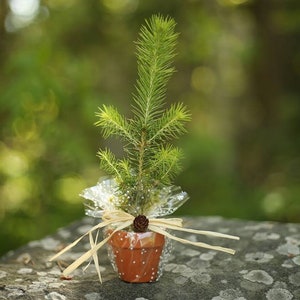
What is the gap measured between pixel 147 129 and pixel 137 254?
0.35 m

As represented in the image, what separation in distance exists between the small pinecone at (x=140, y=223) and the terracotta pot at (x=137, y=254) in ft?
0.05

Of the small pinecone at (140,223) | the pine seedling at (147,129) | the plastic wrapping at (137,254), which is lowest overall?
the plastic wrapping at (137,254)

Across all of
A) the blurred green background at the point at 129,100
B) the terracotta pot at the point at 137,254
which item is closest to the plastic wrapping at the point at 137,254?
the terracotta pot at the point at 137,254

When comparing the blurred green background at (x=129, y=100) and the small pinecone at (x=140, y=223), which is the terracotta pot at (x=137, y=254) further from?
the blurred green background at (x=129, y=100)

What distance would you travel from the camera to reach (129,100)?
5.58 m

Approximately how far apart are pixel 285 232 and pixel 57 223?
1.86 m

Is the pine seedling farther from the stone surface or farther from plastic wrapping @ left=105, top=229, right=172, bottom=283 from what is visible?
the stone surface

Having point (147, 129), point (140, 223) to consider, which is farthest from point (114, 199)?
point (147, 129)

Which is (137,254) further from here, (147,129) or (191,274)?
(147,129)

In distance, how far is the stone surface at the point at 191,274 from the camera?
4.68ft

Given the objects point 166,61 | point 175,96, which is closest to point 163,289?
point 166,61

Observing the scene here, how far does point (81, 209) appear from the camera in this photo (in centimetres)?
407

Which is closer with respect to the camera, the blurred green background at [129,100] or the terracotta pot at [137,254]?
the terracotta pot at [137,254]

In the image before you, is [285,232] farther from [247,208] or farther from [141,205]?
[247,208]
